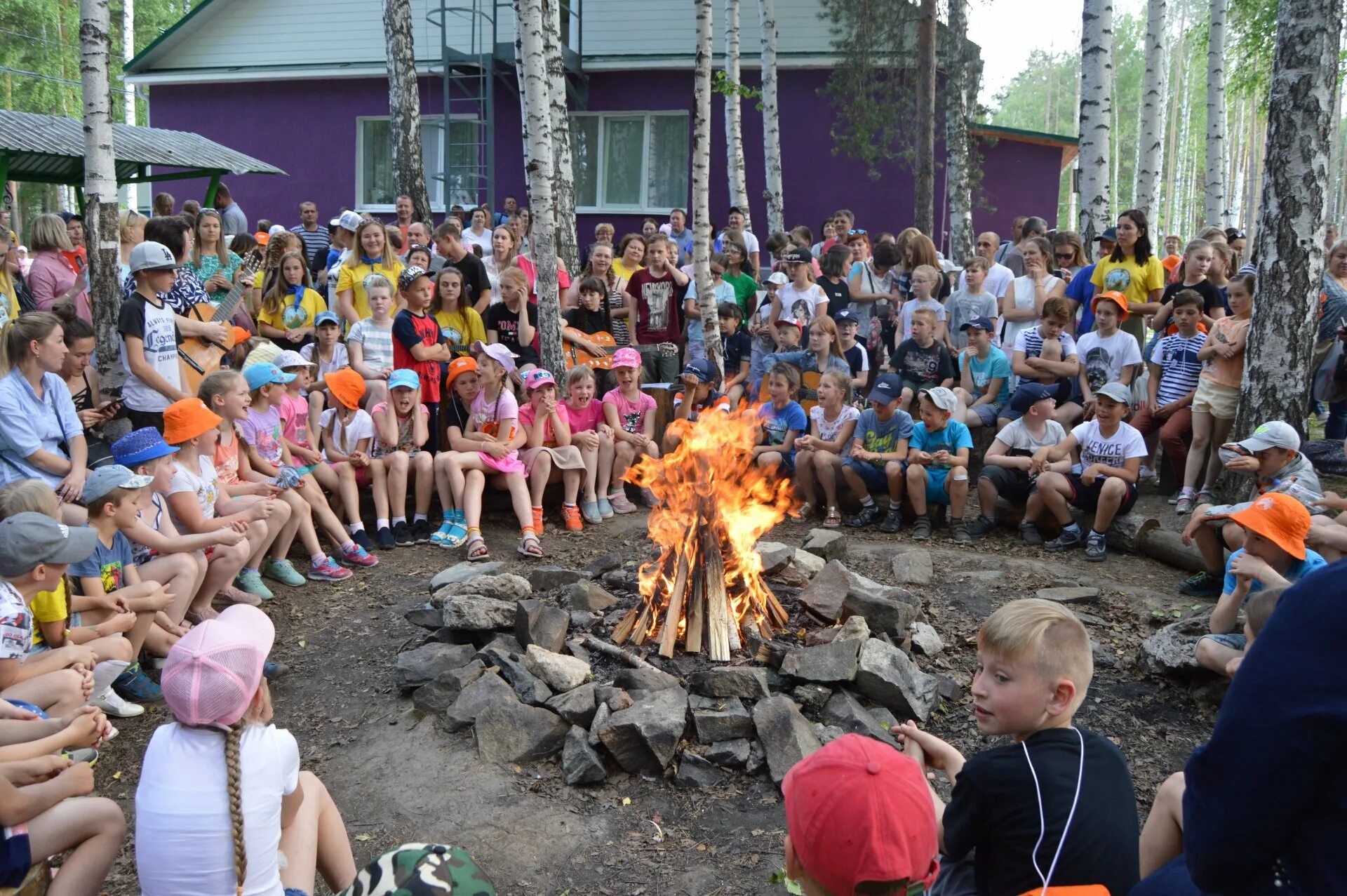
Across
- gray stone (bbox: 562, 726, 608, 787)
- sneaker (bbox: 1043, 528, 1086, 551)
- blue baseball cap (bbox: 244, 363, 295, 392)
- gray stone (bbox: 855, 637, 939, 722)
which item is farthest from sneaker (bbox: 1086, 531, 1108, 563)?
blue baseball cap (bbox: 244, 363, 295, 392)

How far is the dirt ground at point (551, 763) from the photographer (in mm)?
4055

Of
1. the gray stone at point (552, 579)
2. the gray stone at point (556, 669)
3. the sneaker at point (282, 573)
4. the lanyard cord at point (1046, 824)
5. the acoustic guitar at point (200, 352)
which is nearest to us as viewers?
the lanyard cord at point (1046, 824)

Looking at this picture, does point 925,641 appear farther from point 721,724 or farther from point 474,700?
point 474,700

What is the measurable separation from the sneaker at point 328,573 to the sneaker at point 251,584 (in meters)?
0.45

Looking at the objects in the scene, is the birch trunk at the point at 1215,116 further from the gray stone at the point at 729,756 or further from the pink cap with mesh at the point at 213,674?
the pink cap with mesh at the point at 213,674

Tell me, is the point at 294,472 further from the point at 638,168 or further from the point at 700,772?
the point at 638,168

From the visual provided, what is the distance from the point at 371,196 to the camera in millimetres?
20125

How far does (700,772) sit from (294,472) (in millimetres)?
3806

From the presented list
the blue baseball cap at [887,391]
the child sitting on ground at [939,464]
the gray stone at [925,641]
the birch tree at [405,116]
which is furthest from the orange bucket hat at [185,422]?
the birch tree at [405,116]

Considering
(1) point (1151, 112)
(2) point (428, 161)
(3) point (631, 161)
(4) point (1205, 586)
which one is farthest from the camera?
(2) point (428, 161)

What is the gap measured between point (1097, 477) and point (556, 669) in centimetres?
481

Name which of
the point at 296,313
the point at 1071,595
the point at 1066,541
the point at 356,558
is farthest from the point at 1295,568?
the point at 296,313

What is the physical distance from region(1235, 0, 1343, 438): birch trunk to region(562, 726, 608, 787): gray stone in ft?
17.9

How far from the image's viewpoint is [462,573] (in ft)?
22.2
